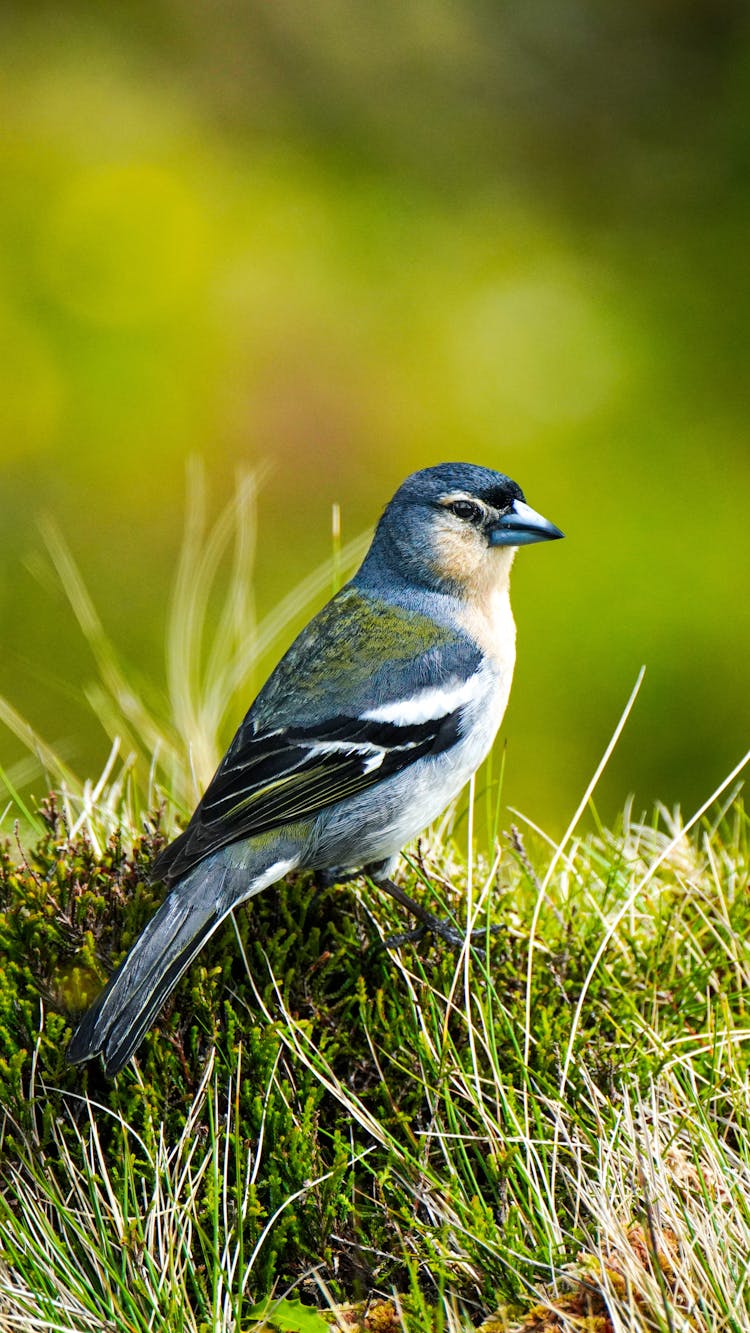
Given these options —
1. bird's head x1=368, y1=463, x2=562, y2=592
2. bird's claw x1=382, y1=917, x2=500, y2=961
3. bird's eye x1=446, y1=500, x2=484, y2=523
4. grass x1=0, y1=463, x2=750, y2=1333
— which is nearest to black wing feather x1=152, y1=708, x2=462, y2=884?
grass x1=0, y1=463, x2=750, y2=1333

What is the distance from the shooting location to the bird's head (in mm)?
3971

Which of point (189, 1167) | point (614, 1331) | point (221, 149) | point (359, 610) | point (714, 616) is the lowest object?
point (714, 616)

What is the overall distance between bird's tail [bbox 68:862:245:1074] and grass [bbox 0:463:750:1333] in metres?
0.12

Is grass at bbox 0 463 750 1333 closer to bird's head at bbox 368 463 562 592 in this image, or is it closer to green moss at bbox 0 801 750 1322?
green moss at bbox 0 801 750 1322

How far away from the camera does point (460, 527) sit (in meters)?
3.99

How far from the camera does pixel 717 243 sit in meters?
9.52

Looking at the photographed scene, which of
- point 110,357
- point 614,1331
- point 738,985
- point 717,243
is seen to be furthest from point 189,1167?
point 717,243

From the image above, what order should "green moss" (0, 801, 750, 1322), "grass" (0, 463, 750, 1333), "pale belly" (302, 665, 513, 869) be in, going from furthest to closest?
"pale belly" (302, 665, 513, 869)
"green moss" (0, 801, 750, 1322)
"grass" (0, 463, 750, 1333)

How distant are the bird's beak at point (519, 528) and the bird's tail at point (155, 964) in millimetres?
1290

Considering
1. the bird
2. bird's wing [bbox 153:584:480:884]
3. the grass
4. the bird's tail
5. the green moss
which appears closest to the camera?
the grass

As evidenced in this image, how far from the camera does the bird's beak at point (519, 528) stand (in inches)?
154

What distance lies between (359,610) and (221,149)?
273 inches

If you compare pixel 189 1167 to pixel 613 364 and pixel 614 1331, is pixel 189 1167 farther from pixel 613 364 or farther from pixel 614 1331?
pixel 613 364

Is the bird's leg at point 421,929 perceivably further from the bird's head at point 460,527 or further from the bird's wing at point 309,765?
A: the bird's head at point 460,527
